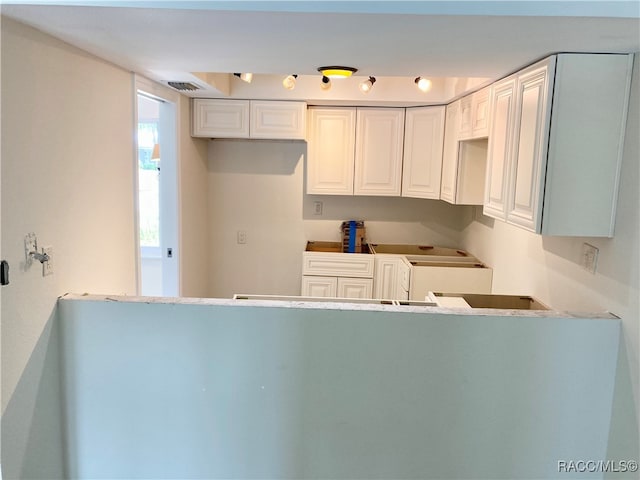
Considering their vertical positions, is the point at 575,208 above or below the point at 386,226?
above

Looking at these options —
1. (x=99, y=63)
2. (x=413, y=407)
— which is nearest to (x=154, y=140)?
(x=99, y=63)

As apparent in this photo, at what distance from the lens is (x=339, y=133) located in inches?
143

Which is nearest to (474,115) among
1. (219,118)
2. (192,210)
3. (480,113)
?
(480,113)

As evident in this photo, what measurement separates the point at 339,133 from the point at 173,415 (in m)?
2.54

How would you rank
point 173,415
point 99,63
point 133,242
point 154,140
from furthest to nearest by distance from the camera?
point 154,140
point 133,242
point 99,63
point 173,415

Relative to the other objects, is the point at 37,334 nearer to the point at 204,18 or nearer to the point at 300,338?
the point at 300,338

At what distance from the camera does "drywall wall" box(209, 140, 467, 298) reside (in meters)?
4.03

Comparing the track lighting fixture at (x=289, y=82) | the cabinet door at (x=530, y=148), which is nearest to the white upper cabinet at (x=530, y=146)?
the cabinet door at (x=530, y=148)

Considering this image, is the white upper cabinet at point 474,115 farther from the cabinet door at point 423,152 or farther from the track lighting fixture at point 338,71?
the track lighting fixture at point 338,71

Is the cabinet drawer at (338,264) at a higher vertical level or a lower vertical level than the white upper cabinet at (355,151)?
lower

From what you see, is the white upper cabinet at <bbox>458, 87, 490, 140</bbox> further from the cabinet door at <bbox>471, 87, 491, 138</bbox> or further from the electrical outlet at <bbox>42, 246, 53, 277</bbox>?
the electrical outlet at <bbox>42, 246, 53, 277</bbox>

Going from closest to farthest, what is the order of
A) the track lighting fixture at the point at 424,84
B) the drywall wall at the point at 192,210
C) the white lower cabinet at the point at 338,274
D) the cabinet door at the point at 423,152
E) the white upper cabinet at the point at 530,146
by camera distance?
the white upper cabinet at the point at 530,146, the track lighting fixture at the point at 424,84, the drywall wall at the point at 192,210, the cabinet door at the point at 423,152, the white lower cabinet at the point at 338,274

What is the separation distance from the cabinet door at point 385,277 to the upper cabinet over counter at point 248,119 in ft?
3.93

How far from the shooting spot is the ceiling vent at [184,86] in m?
2.84
